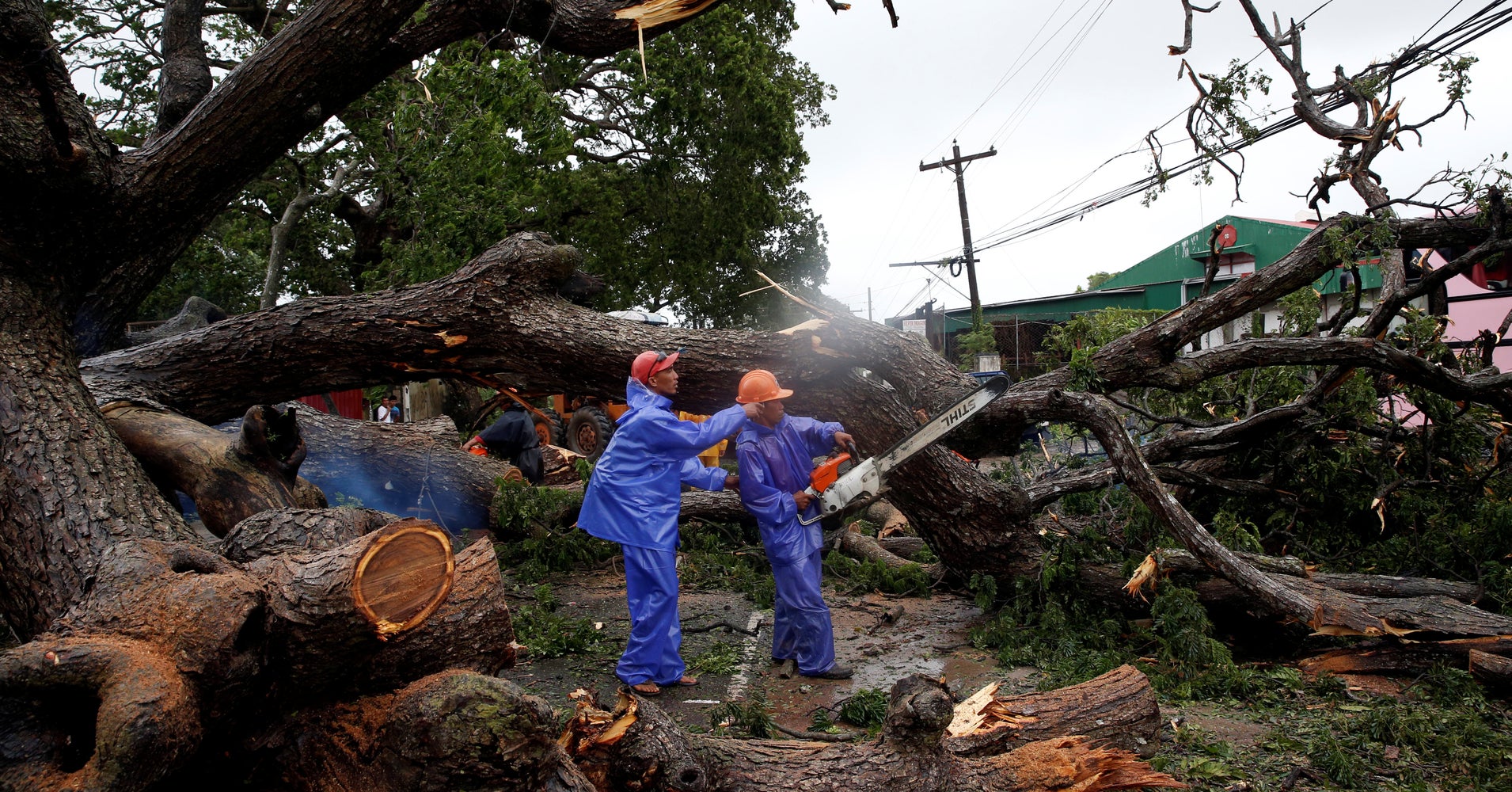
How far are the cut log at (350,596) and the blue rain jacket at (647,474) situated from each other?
6.90ft

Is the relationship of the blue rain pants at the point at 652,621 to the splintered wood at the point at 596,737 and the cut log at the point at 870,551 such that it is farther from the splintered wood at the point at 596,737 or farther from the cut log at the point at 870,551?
the cut log at the point at 870,551

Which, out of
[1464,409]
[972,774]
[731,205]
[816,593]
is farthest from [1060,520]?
[731,205]

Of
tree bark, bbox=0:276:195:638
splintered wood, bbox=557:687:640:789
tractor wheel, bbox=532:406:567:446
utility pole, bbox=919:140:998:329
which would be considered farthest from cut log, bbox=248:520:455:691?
utility pole, bbox=919:140:998:329

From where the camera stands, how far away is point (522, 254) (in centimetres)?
546

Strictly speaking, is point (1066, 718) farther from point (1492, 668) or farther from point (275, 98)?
point (275, 98)

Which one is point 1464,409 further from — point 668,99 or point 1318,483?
point 668,99

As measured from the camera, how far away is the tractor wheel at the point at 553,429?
41.3 feet

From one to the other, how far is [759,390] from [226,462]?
2.79 metres

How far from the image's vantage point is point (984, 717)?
9.84 feet

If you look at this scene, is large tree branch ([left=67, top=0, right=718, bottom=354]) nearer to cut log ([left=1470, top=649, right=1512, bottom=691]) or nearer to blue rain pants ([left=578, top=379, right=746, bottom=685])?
blue rain pants ([left=578, top=379, right=746, bottom=685])

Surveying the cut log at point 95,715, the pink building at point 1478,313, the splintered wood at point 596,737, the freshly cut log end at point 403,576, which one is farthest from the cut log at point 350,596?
the pink building at point 1478,313

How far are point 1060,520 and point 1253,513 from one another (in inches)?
48.1

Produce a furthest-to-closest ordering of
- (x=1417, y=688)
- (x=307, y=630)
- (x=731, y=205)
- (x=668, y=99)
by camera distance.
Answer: (x=731, y=205)
(x=668, y=99)
(x=1417, y=688)
(x=307, y=630)

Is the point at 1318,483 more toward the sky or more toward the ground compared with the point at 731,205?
more toward the ground
